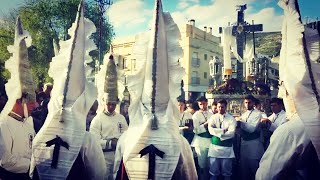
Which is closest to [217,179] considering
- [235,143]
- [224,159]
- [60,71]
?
[224,159]

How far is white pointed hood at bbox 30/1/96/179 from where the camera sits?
4008mm

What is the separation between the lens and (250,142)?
24.8ft

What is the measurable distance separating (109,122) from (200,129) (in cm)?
267

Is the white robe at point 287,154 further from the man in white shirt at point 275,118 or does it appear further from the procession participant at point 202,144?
the procession participant at point 202,144

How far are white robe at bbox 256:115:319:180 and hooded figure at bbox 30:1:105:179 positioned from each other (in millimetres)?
2047

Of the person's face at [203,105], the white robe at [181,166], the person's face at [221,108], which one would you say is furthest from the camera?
the person's face at [203,105]

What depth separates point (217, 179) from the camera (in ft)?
24.2

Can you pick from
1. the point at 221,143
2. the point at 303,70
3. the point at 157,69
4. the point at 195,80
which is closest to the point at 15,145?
the point at 157,69

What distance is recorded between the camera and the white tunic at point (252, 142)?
24.5ft

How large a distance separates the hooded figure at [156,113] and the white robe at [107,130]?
1145mm

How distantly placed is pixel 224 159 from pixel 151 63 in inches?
153

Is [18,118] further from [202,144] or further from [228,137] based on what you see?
[202,144]

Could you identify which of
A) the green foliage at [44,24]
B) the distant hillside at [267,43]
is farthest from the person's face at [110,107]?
the distant hillside at [267,43]

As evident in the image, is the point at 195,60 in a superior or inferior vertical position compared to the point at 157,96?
superior
